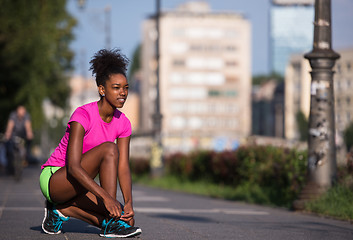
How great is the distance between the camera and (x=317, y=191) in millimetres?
10594

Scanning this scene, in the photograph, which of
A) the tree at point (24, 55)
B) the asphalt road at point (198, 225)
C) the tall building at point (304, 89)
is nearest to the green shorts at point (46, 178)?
the asphalt road at point (198, 225)

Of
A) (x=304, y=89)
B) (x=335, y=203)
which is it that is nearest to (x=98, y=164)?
(x=335, y=203)

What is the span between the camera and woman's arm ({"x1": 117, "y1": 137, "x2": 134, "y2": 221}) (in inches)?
236

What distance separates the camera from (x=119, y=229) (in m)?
6.07

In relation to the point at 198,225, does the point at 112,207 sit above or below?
above

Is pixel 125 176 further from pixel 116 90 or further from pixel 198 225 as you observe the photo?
pixel 198 225

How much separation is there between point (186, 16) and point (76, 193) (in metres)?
136

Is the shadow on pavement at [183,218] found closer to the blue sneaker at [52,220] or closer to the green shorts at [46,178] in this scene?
the blue sneaker at [52,220]

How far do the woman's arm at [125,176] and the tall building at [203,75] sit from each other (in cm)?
13204

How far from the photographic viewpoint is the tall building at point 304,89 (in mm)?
131750

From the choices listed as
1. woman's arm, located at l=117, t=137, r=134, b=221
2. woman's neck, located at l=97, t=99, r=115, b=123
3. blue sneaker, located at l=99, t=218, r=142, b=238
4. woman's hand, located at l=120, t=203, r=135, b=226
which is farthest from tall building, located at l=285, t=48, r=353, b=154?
woman's hand, located at l=120, t=203, r=135, b=226

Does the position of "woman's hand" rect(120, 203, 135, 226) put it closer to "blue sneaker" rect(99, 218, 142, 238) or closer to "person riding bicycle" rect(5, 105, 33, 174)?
"blue sneaker" rect(99, 218, 142, 238)

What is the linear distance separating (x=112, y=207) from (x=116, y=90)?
103 centimetres

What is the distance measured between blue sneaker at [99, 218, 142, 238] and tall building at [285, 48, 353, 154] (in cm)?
12123
